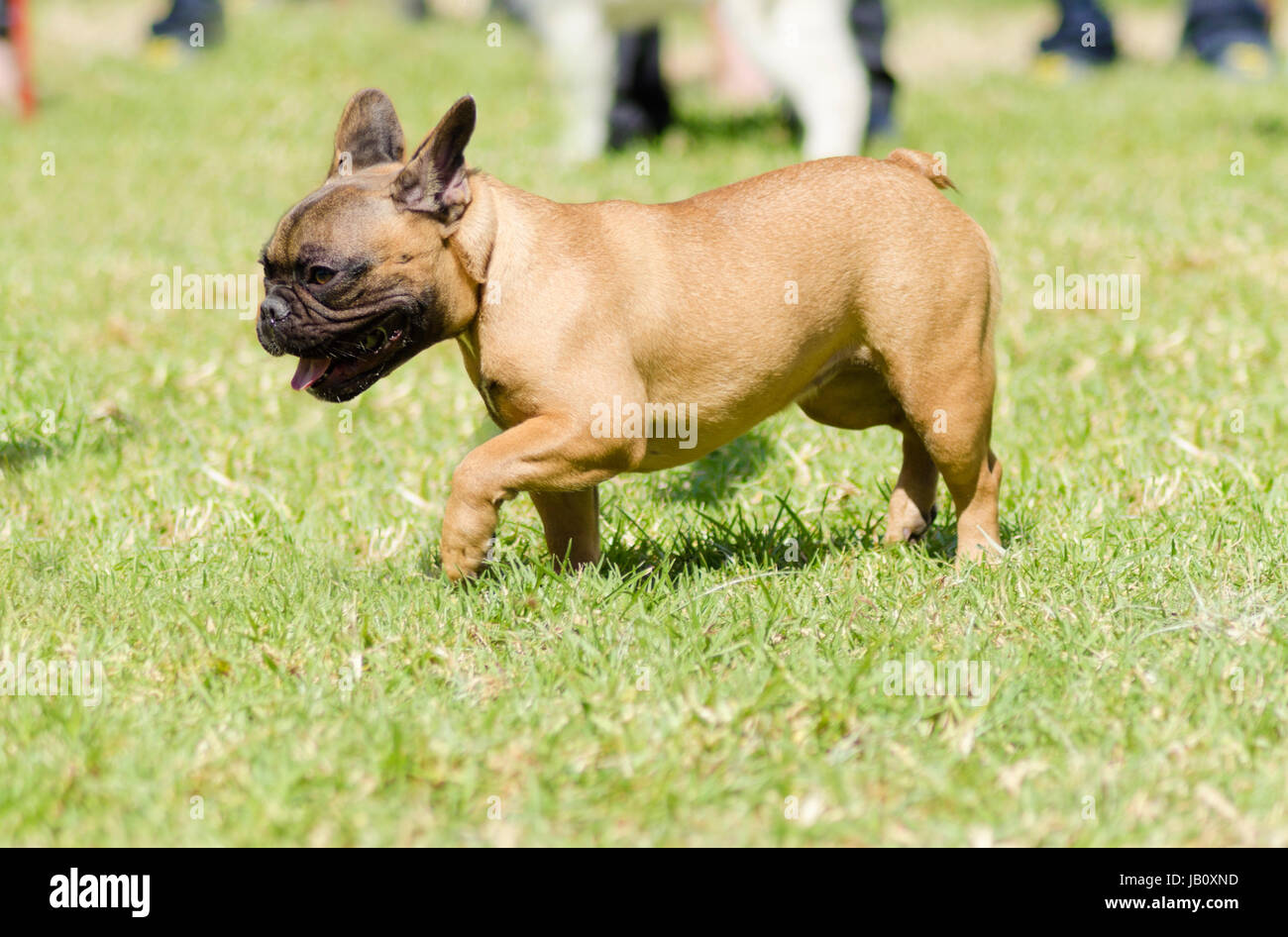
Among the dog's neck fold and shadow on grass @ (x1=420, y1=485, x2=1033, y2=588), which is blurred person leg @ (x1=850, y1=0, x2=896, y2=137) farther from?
the dog's neck fold

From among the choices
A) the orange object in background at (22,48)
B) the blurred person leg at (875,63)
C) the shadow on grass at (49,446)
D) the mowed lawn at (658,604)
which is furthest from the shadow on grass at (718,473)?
the orange object in background at (22,48)

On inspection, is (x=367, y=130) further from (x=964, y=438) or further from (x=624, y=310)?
(x=964, y=438)

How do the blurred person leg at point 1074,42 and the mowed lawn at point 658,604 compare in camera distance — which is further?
the blurred person leg at point 1074,42

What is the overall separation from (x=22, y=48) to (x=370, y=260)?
30.4ft

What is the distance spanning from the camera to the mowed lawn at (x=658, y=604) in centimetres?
278

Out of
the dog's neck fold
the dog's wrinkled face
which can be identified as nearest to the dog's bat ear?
the dog's wrinkled face

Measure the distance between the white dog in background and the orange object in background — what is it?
4664 millimetres

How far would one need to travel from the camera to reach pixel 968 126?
34.2 ft

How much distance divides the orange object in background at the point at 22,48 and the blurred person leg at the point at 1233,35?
977cm

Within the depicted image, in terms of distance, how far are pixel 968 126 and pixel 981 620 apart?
7499 mm

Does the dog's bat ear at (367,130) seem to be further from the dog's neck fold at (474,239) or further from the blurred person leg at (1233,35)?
the blurred person leg at (1233,35)

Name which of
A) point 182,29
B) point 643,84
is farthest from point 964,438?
point 182,29

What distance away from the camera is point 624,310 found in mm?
3580

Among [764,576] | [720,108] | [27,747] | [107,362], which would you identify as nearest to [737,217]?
[764,576]
